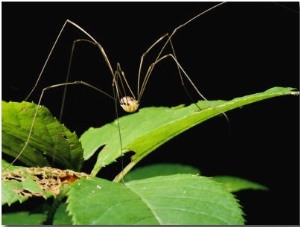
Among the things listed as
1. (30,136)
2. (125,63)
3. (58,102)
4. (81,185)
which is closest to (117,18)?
(125,63)

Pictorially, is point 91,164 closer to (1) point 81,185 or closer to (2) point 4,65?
(2) point 4,65

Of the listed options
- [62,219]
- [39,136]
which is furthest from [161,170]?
[39,136]

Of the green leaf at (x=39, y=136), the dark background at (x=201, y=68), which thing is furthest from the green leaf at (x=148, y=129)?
the dark background at (x=201, y=68)

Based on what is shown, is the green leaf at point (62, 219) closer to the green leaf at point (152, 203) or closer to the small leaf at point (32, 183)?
the small leaf at point (32, 183)

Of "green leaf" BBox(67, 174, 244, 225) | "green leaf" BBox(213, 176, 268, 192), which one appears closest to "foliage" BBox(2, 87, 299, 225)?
"green leaf" BBox(67, 174, 244, 225)

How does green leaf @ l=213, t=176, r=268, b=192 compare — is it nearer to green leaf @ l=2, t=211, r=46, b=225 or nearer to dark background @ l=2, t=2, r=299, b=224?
dark background @ l=2, t=2, r=299, b=224
